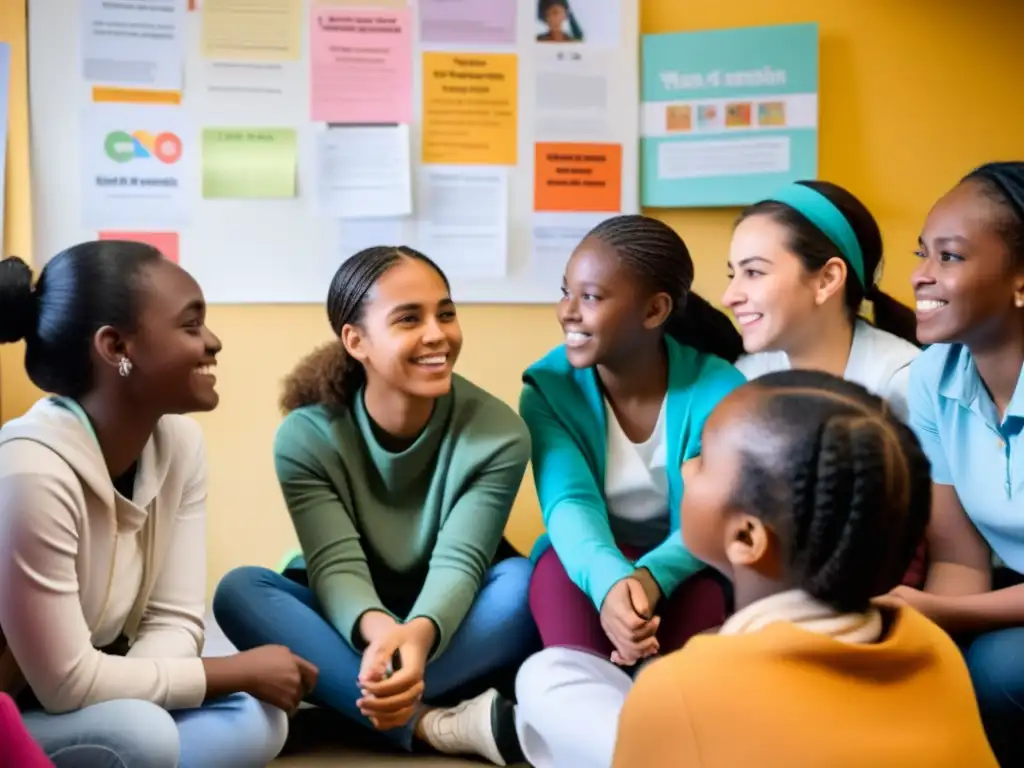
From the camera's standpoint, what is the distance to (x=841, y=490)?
0.77 meters

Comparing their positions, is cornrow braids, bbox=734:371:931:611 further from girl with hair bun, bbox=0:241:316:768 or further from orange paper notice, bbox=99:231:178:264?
orange paper notice, bbox=99:231:178:264

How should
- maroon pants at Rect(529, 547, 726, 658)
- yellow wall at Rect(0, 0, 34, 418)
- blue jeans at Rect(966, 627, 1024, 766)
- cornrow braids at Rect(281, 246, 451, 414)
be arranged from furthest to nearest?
yellow wall at Rect(0, 0, 34, 418) < cornrow braids at Rect(281, 246, 451, 414) < maroon pants at Rect(529, 547, 726, 658) < blue jeans at Rect(966, 627, 1024, 766)

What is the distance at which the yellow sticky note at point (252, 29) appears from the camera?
6.25 ft

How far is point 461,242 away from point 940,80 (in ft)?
3.15

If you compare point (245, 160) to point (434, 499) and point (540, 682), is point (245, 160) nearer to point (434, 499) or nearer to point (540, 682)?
point (434, 499)

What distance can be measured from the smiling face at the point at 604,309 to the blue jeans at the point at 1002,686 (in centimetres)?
62

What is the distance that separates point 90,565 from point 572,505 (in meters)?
0.64

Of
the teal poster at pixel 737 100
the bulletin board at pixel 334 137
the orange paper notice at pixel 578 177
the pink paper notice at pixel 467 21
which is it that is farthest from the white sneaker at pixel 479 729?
the pink paper notice at pixel 467 21

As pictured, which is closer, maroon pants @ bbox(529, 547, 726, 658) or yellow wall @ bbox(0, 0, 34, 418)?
maroon pants @ bbox(529, 547, 726, 658)

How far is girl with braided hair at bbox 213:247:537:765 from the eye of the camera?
4.75 feet

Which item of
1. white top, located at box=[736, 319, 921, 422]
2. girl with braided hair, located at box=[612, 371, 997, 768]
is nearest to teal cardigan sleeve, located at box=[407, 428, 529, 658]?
white top, located at box=[736, 319, 921, 422]

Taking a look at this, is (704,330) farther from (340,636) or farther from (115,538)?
(115,538)

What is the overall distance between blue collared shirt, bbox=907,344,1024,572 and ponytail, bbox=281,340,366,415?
81 cm

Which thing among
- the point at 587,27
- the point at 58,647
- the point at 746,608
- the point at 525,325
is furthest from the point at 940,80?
the point at 58,647
